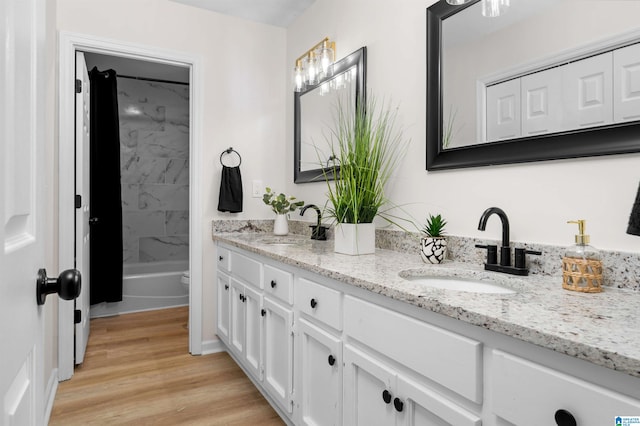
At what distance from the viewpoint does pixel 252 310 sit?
2.03 metres

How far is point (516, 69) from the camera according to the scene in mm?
1302

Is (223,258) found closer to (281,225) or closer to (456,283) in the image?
(281,225)

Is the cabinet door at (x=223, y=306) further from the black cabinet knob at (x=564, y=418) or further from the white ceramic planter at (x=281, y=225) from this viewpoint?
the black cabinet knob at (x=564, y=418)

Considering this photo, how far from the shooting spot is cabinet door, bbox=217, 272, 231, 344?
8.10 ft

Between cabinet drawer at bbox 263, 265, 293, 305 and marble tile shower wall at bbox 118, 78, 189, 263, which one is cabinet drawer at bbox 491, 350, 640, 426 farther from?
marble tile shower wall at bbox 118, 78, 189, 263

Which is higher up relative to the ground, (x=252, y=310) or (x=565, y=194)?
(x=565, y=194)

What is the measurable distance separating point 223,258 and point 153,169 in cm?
232

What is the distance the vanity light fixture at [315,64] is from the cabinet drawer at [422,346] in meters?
1.63

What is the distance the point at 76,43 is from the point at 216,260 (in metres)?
1.61

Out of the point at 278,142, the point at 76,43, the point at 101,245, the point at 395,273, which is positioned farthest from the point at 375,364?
the point at 101,245

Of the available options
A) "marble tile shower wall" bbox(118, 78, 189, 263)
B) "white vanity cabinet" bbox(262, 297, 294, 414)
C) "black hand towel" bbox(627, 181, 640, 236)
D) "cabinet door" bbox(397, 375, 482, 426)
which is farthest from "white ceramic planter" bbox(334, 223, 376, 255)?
"marble tile shower wall" bbox(118, 78, 189, 263)

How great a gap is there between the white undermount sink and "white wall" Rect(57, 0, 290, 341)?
178 centimetres

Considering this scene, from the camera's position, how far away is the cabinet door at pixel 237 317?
2.20 metres

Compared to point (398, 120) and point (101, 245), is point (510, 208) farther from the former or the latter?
point (101, 245)
